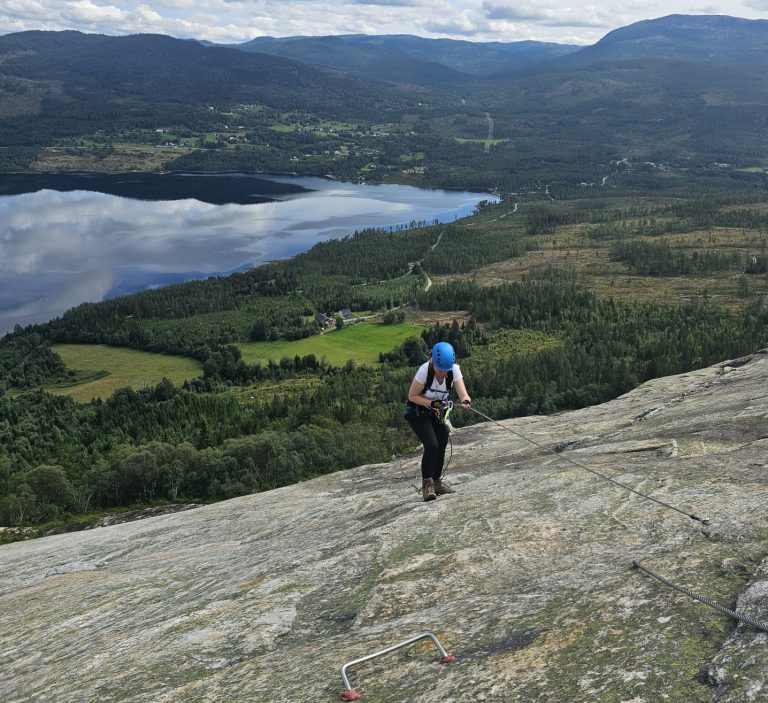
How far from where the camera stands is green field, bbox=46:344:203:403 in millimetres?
100250

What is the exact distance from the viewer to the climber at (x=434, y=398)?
1324cm

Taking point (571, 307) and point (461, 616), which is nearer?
point (461, 616)

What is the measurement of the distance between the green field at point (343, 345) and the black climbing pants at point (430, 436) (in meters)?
85.7

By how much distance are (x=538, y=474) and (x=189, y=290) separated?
437 ft

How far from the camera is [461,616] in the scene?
9.18 meters

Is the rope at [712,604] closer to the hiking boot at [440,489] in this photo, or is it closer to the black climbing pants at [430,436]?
the black climbing pants at [430,436]

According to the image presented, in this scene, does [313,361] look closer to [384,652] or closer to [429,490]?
[429,490]

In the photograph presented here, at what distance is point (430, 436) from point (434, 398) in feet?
3.00

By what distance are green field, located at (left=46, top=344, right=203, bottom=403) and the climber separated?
8951cm

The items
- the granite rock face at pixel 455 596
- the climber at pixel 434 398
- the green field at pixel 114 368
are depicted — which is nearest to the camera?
the granite rock face at pixel 455 596

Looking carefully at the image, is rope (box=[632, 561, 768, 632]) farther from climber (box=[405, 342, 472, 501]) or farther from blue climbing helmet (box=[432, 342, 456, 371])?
blue climbing helmet (box=[432, 342, 456, 371])

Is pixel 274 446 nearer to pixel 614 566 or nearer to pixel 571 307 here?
pixel 614 566

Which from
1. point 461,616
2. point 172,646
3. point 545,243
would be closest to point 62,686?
point 172,646

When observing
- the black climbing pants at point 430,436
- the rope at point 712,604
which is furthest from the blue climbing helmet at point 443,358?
the rope at point 712,604
